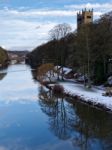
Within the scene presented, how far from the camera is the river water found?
2195cm

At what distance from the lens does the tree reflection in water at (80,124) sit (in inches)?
885

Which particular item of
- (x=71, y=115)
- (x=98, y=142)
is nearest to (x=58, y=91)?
(x=71, y=115)

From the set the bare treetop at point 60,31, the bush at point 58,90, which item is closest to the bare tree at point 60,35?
the bare treetop at point 60,31

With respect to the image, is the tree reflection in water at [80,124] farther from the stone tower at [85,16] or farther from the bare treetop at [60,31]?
the stone tower at [85,16]

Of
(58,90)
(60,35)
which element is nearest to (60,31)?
(60,35)

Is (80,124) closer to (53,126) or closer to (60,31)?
(53,126)

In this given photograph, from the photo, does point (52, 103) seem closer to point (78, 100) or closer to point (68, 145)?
point (78, 100)

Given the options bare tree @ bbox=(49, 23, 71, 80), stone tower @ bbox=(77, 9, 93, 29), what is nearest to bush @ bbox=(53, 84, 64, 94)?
bare tree @ bbox=(49, 23, 71, 80)

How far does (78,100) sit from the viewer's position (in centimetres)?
3969

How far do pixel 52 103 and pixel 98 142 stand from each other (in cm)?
1754

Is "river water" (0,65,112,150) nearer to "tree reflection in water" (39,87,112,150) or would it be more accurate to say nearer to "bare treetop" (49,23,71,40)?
"tree reflection in water" (39,87,112,150)

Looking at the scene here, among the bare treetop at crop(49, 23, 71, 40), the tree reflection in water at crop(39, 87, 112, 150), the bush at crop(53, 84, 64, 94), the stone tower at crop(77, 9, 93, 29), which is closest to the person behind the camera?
the tree reflection in water at crop(39, 87, 112, 150)

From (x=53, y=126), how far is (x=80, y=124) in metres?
2.15

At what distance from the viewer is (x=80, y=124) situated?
27.8m
